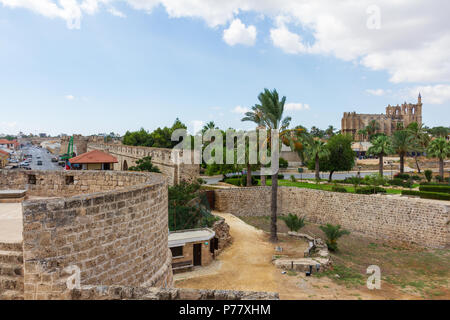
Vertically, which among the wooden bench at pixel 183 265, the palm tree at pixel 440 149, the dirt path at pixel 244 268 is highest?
the palm tree at pixel 440 149

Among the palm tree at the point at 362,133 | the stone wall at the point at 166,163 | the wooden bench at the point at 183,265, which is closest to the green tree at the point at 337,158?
the stone wall at the point at 166,163

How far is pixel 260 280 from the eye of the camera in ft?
39.7

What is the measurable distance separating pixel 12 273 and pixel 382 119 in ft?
353

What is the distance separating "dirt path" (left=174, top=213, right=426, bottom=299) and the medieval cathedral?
283ft

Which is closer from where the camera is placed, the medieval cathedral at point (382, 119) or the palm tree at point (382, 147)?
the palm tree at point (382, 147)

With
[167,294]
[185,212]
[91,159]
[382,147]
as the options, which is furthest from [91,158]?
[382,147]

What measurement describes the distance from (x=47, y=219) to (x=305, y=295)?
9249 millimetres

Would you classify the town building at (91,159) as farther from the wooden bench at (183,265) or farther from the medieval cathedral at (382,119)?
the medieval cathedral at (382,119)

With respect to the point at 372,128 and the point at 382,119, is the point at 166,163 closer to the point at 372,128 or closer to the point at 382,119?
the point at 372,128

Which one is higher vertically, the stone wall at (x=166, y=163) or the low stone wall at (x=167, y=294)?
the stone wall at (x=166, y=163)

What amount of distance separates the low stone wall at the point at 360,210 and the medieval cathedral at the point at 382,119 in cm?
7556

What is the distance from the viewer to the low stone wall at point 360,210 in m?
17.7

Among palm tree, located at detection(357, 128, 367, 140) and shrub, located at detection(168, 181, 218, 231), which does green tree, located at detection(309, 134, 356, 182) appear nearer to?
shrub, located at detection(168, 181, 218, 231)

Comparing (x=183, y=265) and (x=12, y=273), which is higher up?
(x=12, y=273)
